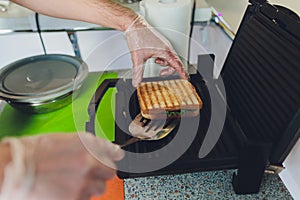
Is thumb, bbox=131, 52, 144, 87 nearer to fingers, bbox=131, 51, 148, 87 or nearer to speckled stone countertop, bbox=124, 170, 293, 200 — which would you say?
fingers, bbox=131, 51, 148, 87

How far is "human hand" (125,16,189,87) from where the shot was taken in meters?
→ 0.83

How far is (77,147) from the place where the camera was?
0.32 m

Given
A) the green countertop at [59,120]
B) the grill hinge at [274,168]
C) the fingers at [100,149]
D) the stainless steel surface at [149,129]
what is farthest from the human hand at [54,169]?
the green countertop at [59,120]

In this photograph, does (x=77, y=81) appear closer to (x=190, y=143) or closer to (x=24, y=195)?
(x=190, y=143)

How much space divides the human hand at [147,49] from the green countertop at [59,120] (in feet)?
0.59

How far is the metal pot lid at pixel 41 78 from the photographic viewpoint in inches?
33.4

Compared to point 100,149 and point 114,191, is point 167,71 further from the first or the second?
point 100,149

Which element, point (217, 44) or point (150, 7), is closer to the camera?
point (150, 7)

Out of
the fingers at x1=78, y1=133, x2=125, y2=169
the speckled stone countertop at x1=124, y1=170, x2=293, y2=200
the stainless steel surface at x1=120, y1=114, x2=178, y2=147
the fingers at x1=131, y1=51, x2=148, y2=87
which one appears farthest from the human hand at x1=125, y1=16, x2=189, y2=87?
the fingers at x1=78, y1=133, x2=125, y2=169

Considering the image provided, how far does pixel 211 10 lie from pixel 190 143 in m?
0.84

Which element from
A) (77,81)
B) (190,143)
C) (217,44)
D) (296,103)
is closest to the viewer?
(296,103)

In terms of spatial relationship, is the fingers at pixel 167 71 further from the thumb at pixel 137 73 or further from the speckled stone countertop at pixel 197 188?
the speckled stone countertop at pixel 197 188

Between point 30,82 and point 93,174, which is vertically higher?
point 93,174

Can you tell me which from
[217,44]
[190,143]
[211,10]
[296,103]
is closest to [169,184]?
[190,143]
